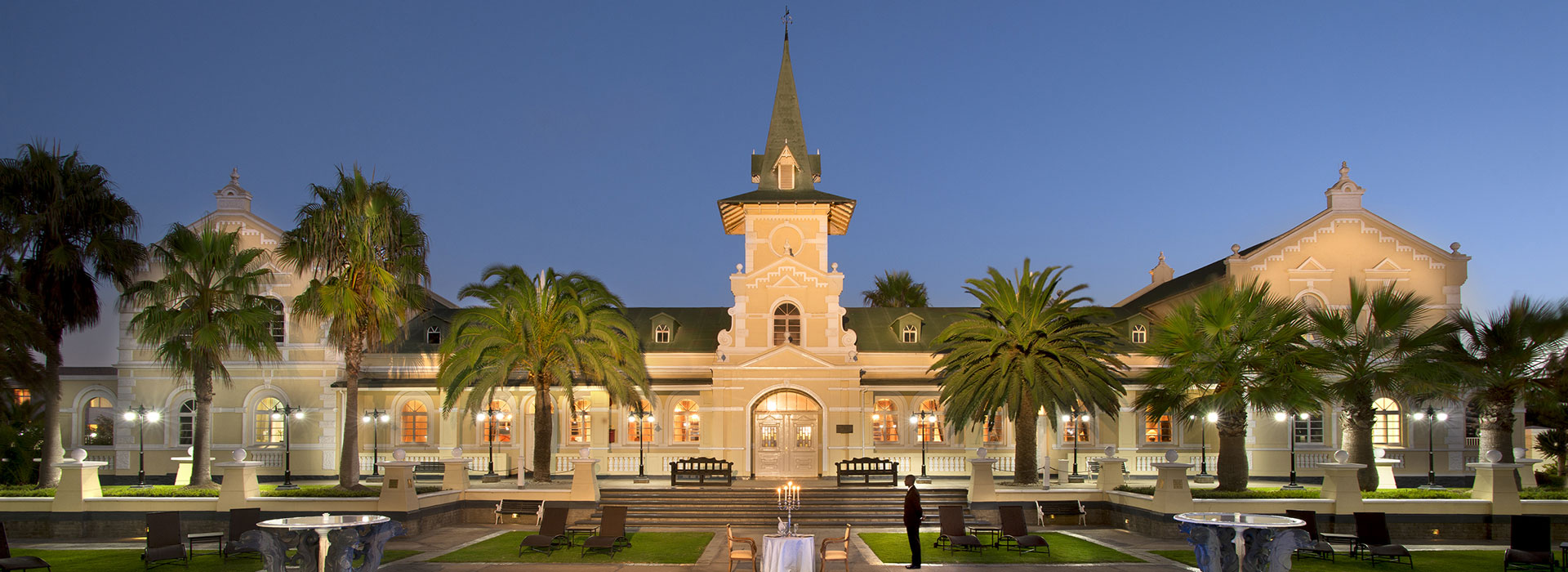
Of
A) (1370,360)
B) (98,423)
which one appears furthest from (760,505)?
(98,423)

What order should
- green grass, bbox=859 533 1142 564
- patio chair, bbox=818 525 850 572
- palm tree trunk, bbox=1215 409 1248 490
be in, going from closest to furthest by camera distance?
1. patio chair, bbox=818 525 850 572
2. green grass, bbox=859 533 1142 564
3. palm tree trunk, bbox=1215 409 1248 490

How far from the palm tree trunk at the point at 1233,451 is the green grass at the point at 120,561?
17.6m

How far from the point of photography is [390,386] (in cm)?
3581

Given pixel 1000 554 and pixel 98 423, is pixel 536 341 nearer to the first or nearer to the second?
pixel 1000 554

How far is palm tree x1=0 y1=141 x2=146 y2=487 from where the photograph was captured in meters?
26.6

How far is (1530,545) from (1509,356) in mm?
7696

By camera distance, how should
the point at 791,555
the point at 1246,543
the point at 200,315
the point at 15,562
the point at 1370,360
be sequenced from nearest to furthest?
the point at 1246,543 < the point at 791,555 < the point at 15,562 < the point at 1370,360 < the point at 200,315

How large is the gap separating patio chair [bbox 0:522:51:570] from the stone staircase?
36.6 feet

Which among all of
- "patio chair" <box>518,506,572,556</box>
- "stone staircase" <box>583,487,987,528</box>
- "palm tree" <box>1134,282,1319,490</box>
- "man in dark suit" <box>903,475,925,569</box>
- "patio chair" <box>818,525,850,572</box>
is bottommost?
"stone staircase" <box>583,487,987,528</box>

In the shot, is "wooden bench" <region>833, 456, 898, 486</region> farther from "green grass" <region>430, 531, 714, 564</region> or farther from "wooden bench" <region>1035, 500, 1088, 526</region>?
"green grass" <region>430, 531, 714, 564</region>

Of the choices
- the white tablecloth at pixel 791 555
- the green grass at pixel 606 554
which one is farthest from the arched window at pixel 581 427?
the white tablecloth at pixel 791 555

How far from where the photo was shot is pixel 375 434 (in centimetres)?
3512

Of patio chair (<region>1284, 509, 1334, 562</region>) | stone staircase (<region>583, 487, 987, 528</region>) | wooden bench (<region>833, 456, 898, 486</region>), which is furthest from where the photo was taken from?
wooden bench (<region>833, 456, 898, 486</region>)

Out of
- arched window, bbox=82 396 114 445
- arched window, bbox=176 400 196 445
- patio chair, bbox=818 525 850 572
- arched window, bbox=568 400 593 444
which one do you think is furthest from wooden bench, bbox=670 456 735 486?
arched window, bbox=82 396 114 445
